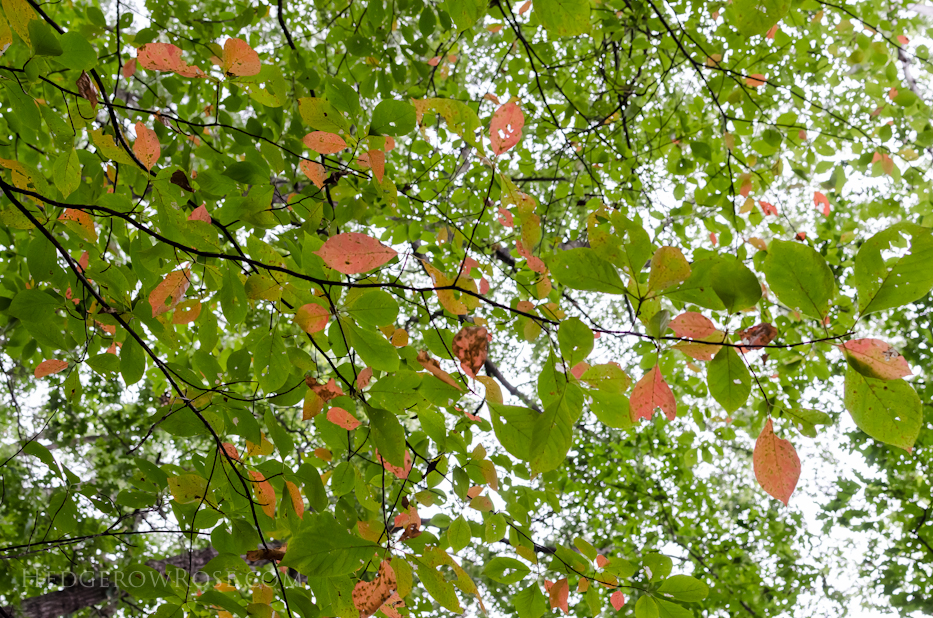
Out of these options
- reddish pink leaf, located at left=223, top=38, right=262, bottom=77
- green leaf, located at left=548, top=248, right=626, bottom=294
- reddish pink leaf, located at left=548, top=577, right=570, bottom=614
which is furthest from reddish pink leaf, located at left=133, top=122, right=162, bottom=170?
reddish pink leaf, located at left=548, top=577, right=570, bottom=614

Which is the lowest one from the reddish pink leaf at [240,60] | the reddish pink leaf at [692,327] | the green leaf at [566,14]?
the reddish pink leaf at [692,327]

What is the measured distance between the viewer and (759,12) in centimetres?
82

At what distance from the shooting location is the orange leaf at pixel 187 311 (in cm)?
109

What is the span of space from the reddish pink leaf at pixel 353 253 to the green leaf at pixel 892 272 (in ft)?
1.72

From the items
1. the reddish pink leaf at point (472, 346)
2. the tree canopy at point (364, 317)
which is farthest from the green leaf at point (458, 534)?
the reddish pink leaf at point (472, 346)

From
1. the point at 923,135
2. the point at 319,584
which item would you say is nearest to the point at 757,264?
the point at 923,135

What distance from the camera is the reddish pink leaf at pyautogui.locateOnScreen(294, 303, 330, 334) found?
78cm

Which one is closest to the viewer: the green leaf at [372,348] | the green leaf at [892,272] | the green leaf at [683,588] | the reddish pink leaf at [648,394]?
the green leaf at [892,272]

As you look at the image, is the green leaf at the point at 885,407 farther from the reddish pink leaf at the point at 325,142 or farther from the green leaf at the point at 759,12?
the reddish pink leaf at the point at 325,142

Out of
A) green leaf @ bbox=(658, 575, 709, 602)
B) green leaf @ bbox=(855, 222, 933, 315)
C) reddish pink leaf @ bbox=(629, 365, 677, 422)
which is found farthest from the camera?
green leaf @ bbox=(658, 575, 709, 602)

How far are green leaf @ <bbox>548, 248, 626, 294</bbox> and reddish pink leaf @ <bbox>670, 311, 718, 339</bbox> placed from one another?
0.30ft

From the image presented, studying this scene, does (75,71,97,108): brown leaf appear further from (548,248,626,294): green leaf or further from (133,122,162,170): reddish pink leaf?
(548,248,626,294): green leaf

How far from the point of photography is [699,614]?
411cm

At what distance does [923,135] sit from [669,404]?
2718 mm
